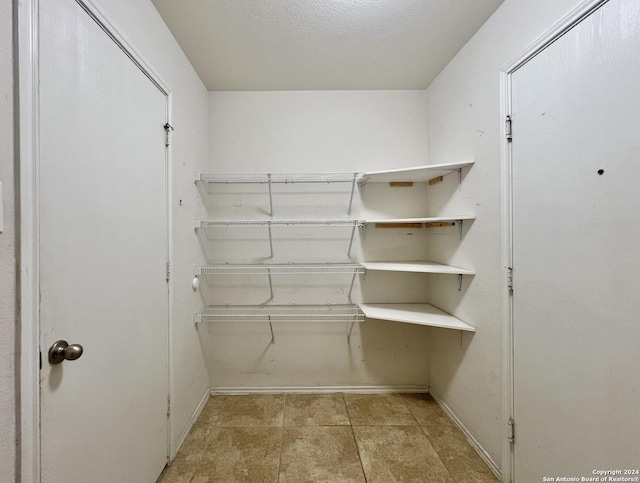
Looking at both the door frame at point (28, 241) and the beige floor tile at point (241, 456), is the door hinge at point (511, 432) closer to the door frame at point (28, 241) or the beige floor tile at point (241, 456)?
the beige floor tile at point (241, 456)

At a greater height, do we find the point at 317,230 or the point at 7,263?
the point at 317,230

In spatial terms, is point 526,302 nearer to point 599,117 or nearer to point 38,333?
point 599,117

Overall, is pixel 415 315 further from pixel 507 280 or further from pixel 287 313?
pixel 287 313

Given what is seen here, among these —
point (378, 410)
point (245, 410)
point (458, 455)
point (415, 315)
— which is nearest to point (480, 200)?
point (415, 315)

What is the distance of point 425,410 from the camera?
2002 millimetres

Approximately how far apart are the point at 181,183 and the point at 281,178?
0.78 meters

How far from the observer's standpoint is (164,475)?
1448 mm

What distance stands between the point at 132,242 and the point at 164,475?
1341 millimetres

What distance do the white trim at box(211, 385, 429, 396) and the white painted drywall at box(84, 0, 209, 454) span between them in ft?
0.86

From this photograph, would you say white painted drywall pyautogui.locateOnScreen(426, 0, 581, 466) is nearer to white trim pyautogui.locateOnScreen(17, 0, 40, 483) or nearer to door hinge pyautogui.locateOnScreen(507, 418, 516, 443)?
door hinge pyautogui.locateOnScreen(507, 418, 516, 443)

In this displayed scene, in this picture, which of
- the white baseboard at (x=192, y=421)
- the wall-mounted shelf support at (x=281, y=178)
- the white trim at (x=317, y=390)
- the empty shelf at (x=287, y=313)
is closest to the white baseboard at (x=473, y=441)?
the white trim at (x=317, y=390)

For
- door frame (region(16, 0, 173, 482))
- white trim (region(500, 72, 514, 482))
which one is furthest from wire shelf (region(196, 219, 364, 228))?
door frame (region(16, 0, 173, 482))

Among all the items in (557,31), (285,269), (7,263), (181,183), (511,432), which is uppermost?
(557,31)

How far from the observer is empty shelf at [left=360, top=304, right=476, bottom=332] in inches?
68.2
